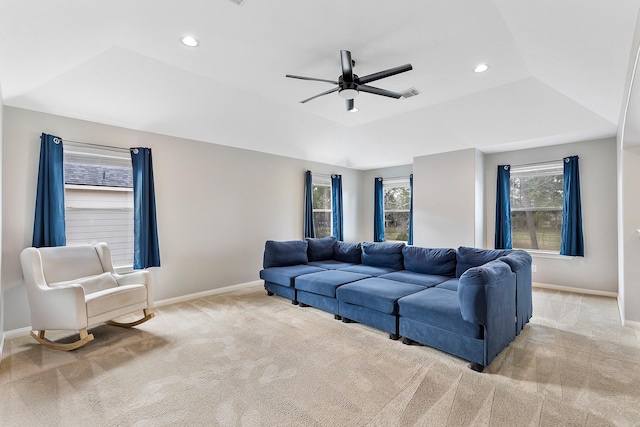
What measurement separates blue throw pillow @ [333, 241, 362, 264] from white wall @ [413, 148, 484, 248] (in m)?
1.60

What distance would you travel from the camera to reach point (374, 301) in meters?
3.26

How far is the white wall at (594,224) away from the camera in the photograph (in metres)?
4.57

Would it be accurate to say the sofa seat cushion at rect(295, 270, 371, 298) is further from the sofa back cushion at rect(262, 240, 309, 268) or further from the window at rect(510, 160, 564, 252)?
the window at rect(510, 160, 564, 252)

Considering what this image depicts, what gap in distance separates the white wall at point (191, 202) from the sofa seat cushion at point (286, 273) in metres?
0.86

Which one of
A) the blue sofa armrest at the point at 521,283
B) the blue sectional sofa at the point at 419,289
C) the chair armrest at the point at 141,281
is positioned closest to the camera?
the blue sectional sofa at the point at 419,289

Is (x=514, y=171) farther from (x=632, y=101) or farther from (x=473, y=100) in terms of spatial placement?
(x=632, y=101)

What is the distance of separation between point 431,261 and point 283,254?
90.1 inches

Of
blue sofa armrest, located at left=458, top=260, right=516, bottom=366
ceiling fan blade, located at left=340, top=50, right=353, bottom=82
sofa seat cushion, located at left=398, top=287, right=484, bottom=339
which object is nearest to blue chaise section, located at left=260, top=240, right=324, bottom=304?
sofa seat cushion, located at left=398, top=287, right=484, bottom=339

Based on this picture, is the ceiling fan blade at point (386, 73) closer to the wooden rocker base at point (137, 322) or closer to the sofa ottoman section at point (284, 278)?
the sofa ottoman section at point (284, 278)

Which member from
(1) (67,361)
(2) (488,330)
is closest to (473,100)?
(2) (488,330)

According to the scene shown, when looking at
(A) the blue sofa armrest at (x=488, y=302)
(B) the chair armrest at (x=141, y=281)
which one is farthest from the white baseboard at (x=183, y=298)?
(A) the blue sofa armrest at (x=488, y=302)

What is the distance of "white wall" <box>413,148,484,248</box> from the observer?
5340mm

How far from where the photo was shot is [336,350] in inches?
114

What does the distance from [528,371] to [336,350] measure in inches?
63.2
